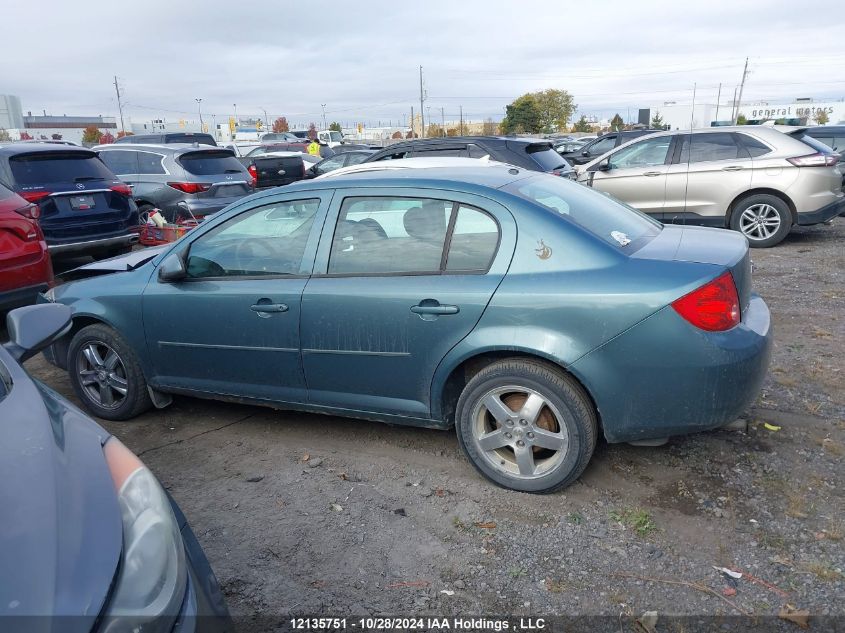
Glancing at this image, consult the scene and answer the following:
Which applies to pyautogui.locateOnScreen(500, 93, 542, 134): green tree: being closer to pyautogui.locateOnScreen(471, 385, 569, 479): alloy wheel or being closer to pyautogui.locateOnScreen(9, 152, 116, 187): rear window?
pyautogui.locateOnScreen(9, 152, 116, 187): rear window

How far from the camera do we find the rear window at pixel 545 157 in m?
9.05

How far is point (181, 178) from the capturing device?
1067 cm

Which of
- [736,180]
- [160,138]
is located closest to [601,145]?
[736,180]

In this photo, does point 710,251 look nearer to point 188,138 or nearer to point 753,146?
point 753,146

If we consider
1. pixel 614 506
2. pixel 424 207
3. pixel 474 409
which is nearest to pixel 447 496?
pixel 474 409

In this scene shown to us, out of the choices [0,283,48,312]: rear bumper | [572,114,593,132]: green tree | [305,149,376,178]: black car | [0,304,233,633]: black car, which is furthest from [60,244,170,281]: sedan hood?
[572,114,593,132]: green tree

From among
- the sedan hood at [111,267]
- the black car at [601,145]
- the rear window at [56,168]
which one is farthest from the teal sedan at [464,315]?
the black car at [601,145]

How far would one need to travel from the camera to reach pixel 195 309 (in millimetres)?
4000

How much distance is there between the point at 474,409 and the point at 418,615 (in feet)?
3.55

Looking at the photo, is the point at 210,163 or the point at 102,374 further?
the point at 210,163

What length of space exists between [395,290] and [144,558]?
2.00 meters

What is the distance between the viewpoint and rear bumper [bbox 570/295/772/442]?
9.82 ft

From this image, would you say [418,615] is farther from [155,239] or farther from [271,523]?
[155,239]

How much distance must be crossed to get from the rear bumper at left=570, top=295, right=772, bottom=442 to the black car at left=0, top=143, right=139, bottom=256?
7.24 m
